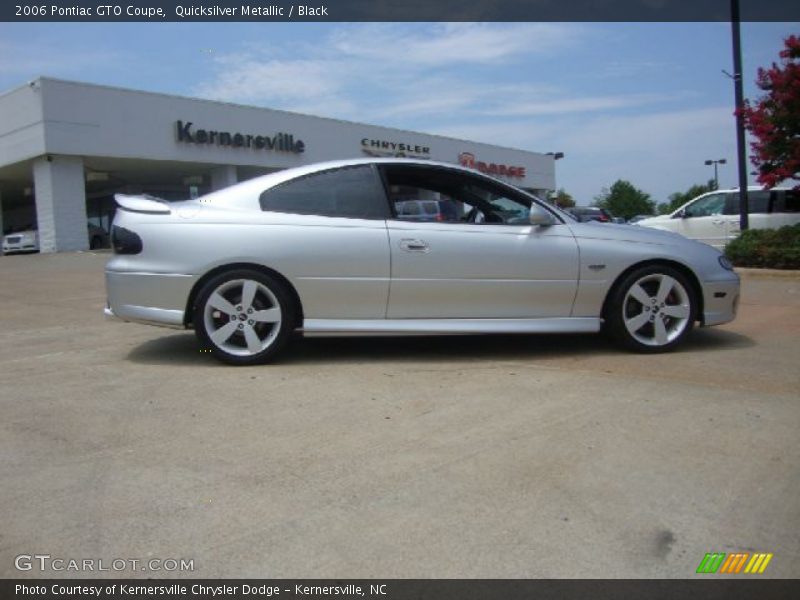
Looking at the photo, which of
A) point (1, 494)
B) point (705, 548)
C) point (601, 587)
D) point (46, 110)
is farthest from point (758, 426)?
point (46, 110)

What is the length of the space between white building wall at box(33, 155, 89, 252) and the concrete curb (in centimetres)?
2128

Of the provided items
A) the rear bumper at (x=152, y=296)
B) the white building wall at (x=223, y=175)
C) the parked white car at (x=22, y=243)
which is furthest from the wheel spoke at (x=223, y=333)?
the white building wall at (x=223, y=175)

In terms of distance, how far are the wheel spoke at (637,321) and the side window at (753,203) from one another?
1129cm

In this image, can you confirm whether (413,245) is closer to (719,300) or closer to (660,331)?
(660,331)

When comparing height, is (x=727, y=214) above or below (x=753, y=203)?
below

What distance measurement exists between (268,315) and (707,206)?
44.8 feet

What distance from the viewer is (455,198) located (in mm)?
5801

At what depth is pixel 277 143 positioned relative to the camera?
99.7ft

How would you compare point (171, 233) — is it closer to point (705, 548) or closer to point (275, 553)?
point (275, 553)

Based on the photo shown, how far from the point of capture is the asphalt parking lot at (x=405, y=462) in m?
2.53

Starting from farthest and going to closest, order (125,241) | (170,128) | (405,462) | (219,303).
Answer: (170,128) < (125,241) < (219,303) < (405,462)

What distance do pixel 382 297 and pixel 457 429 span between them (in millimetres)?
1696

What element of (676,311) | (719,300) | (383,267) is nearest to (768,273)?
(719,300)

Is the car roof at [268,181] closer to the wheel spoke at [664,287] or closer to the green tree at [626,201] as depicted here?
the wheel spoke at [664,287]
